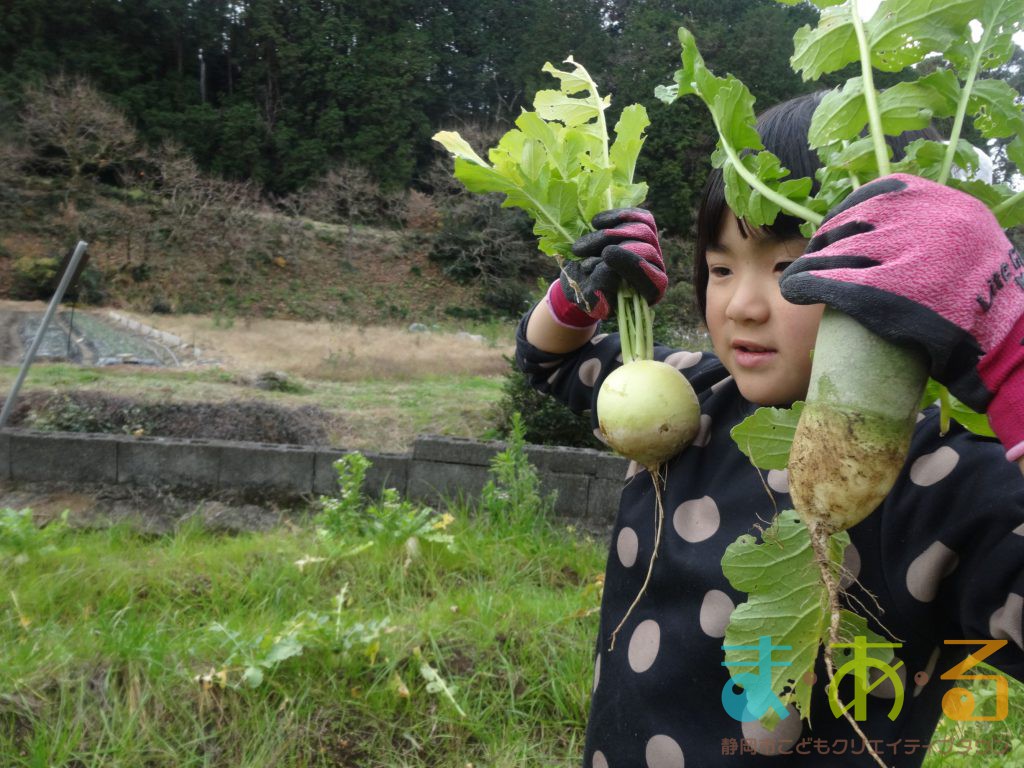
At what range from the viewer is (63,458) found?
4.66m

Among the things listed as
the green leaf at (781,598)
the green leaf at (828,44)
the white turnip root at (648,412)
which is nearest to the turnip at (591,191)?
the white turnip root at (648,412)

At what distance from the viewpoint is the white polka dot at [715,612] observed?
1178 mm

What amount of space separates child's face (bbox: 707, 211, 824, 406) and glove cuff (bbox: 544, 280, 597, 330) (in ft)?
1.57

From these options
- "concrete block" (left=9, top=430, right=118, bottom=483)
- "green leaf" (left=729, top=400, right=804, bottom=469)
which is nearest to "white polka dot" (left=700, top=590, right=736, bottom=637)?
"green leaf" (left=729, top=400, right=804, bottom=469)

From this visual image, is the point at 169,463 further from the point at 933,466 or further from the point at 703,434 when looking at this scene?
the point at 933,466

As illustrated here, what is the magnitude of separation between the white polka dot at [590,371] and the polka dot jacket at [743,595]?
220mm

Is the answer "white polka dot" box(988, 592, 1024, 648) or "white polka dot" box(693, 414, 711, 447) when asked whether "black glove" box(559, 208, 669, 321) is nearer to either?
"white polka dot" box(693, 414, 711, 447)

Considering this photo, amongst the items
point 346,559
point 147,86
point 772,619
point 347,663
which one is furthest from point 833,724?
point 147,86

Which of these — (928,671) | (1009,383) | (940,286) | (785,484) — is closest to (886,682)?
(928,671)

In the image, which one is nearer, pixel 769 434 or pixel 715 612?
pixel 769 434

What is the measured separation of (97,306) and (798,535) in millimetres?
19188

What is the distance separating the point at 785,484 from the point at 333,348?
13329 millimetres

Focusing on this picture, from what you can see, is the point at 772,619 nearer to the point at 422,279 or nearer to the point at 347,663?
the point at 347,663

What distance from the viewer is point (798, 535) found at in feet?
3.03
